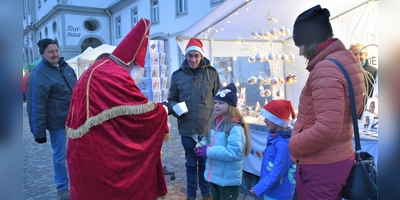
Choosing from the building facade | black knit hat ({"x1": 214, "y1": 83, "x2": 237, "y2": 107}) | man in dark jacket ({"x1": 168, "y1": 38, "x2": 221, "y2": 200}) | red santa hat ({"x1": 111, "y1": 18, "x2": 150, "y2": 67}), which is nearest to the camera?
red santa hat ({"x1": 111, "y1": 18, "x2": 150, "y2": 67})

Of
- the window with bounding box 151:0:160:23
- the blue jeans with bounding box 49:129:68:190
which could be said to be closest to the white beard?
the blue jeans with bounding box 49:129:68:190

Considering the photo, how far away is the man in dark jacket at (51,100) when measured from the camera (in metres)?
3.51

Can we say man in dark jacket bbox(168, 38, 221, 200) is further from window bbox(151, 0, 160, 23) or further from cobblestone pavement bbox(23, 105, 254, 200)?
window bbox(151, 0, 160, 23)

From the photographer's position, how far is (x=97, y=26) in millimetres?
24016

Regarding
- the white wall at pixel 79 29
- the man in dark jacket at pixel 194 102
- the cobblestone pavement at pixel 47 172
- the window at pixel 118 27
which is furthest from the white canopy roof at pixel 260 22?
the white wall at pixel 79 29

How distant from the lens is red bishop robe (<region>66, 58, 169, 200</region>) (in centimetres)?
210

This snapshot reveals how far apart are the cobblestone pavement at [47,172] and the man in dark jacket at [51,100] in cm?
A: 61

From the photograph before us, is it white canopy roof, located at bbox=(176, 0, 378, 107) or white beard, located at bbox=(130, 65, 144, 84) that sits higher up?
white canopy roof, located at bbox=(176, 0, 378, 107)

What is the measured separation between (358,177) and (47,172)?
16.2 ft

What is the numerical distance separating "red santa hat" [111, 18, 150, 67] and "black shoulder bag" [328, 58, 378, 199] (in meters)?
1.51

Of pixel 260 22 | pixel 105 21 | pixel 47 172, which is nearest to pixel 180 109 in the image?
pixel 260 22

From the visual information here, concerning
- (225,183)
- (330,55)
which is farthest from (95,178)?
(330,55)

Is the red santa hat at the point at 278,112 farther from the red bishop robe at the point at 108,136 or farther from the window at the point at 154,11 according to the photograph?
the window at the point at 154,11

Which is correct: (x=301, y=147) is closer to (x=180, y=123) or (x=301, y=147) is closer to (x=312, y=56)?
(x=312, y=56)
